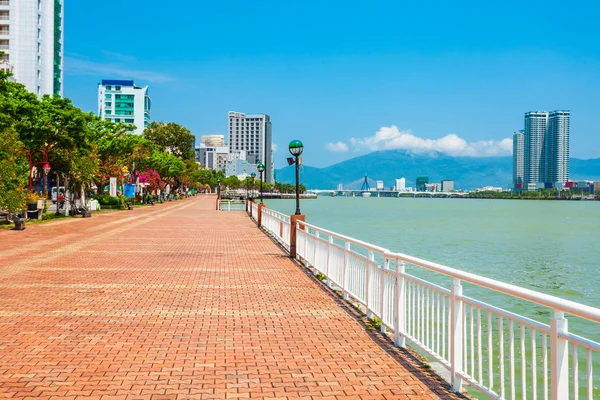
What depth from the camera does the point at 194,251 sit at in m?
18.2

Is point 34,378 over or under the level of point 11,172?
under

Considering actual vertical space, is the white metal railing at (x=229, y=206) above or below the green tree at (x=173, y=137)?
below

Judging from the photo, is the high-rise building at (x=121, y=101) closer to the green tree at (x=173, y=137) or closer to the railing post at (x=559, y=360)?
the green tree at (x=173, y=137)

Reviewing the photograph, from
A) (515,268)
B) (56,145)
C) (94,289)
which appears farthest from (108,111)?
(94,289)

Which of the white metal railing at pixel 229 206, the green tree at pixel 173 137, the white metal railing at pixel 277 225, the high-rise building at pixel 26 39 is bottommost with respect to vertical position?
the white metal railing at pixel 229 206

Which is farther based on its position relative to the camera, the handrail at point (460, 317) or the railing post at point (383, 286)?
the railing post at point (383, 286)

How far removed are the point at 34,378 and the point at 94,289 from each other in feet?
17.4

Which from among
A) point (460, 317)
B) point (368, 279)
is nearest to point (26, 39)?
point (368, 279)

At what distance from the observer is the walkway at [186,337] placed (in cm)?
548

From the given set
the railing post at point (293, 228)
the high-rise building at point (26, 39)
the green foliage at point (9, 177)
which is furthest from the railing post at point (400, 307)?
the high-rise building at point (26, 39)

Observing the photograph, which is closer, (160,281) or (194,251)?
(160,281)

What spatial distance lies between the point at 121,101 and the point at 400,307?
16190cm

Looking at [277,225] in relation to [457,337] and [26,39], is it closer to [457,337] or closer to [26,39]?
[457,337]

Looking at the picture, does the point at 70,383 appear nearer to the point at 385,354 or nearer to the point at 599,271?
the point at 385,354
